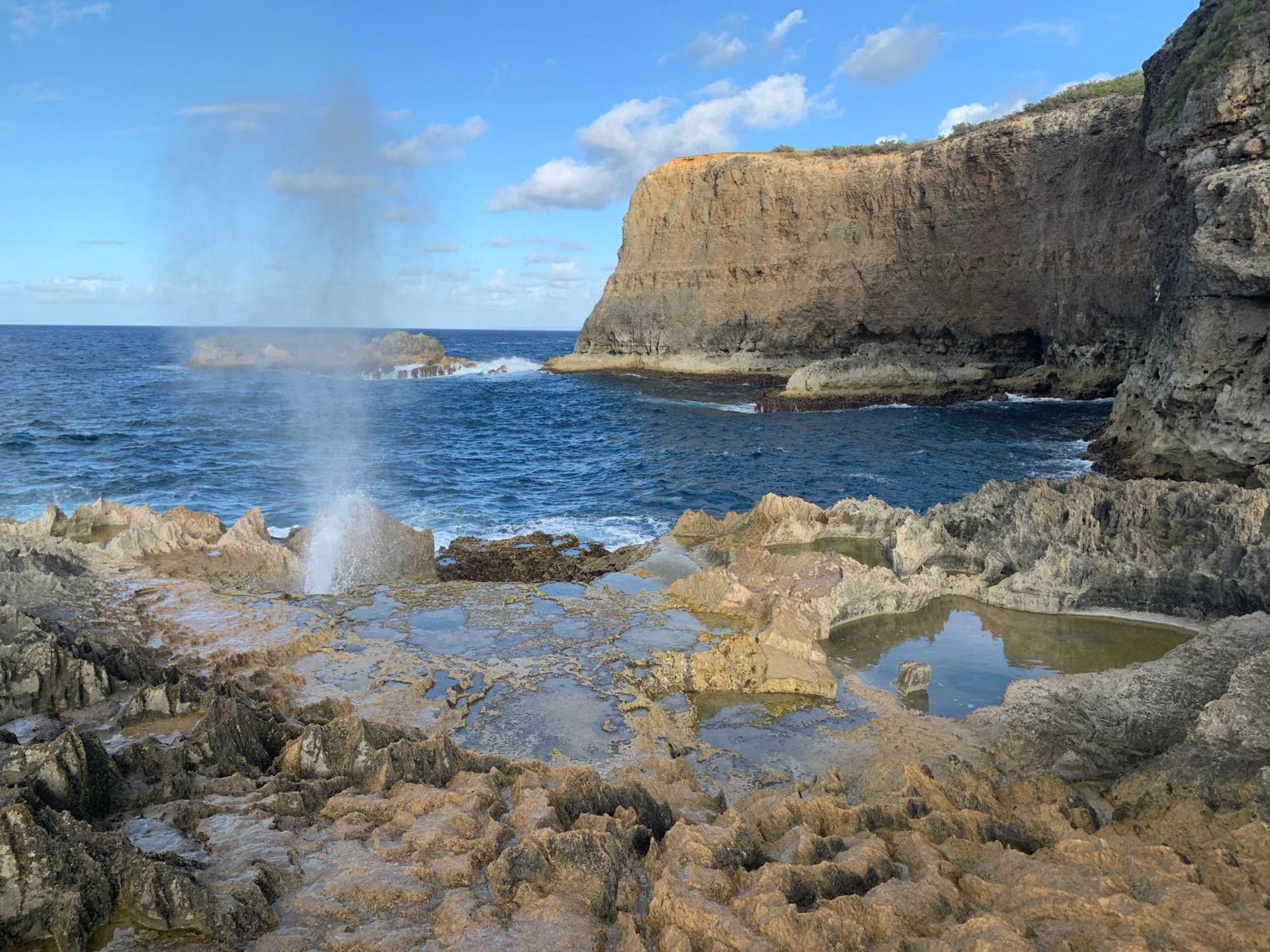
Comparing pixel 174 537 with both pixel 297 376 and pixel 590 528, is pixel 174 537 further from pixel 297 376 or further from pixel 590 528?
pixel 297 376

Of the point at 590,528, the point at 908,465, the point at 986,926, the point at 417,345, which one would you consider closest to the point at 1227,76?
the point at 908,465

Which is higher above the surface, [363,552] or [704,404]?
[704,404]

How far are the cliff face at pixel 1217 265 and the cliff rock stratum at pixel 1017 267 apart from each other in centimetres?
5

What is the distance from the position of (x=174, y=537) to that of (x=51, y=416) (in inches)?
1163

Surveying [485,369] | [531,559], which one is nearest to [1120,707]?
[531,559]

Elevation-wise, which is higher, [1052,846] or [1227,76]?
[1227,76]

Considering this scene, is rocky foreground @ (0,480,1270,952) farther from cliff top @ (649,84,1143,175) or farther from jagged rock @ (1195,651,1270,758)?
cliff top @ (649,84,1143,175)

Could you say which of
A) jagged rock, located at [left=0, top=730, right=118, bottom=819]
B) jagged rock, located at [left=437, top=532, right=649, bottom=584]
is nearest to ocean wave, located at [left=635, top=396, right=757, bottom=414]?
jagged rock, located at [left=437, top=532, right=649, bottom=584]

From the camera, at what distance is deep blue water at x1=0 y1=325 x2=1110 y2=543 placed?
22.0 meters

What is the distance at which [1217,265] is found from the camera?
1766 centimetres

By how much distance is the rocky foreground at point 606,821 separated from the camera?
4.53 metres

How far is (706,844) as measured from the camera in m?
5.28

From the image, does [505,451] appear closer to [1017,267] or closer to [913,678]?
[913,678]

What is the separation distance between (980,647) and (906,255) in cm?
4203
